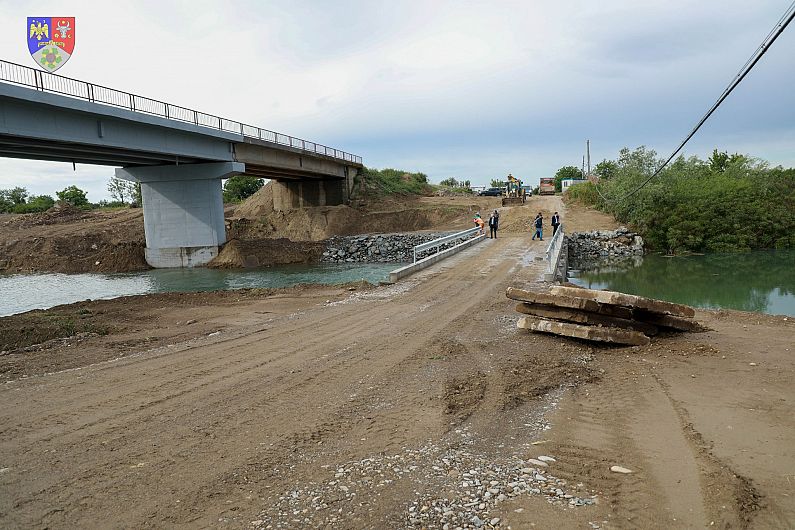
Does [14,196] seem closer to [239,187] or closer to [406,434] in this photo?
[239,187]

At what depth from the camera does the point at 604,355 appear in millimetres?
8367

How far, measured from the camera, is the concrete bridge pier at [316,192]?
53656 mm

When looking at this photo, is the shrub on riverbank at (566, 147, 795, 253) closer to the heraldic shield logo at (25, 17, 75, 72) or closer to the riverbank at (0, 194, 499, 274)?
the riverbank at (0, 194, 499, 274)

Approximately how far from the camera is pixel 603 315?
916cm

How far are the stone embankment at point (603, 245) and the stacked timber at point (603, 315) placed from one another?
1057 inches

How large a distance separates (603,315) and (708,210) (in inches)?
1406

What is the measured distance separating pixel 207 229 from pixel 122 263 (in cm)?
643

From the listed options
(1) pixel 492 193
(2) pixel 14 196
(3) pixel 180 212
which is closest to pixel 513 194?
(1) pixel 492 193

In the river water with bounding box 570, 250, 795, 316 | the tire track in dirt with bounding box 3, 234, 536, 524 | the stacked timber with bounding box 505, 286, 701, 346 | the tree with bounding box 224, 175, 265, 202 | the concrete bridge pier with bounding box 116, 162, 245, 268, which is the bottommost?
the river water with bounding box 570, 250, 795, 316

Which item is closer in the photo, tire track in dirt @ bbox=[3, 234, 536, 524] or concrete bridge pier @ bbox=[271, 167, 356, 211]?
tire track in dirt @ bbox=[3, 234, 536, 524]

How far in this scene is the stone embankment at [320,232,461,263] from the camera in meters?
38.4

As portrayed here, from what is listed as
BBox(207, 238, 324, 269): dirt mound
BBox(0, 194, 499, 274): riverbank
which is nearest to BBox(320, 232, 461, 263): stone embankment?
BBox(207, 238, 324, 269): dirt mound

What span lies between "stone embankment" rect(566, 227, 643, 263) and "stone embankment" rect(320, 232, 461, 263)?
10110mm

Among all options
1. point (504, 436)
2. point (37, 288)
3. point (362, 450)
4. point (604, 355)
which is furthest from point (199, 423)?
point (37, 288)
